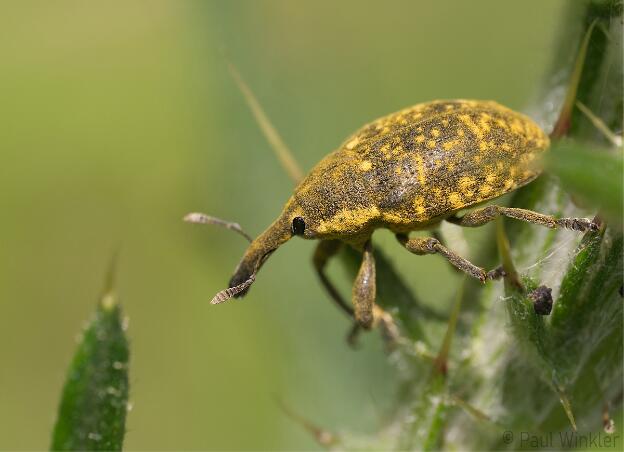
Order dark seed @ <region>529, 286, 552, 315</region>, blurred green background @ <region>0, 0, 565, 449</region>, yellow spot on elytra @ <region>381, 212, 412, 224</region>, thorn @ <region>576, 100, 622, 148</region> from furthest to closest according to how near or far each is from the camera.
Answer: blurred green background @ <region>0, 0, 565, 449</region>, yellow spot on elytra @ <region>381, 212, 412, 224</region>, thorn @ <region>576, 100, 622, 148</region>, dark seed @ <region>529, 286, 552, 315</region>

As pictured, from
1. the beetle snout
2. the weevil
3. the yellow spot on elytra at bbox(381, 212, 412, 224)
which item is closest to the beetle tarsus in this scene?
the weevil

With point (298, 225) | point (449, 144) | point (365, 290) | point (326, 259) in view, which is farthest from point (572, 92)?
point (326, 259)

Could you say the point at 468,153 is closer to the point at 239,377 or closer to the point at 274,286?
the point at 274,286

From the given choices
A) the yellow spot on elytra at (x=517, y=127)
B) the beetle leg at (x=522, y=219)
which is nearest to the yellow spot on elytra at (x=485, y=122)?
the yellow spot on elytra at (x=517, y=127)

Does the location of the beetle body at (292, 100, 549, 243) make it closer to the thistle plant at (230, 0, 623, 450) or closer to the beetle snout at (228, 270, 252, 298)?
the thistle plant at (230, 0, 623, 450)

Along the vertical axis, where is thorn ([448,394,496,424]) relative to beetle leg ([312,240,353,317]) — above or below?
below

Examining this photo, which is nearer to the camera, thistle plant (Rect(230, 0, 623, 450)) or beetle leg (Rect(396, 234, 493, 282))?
thistle plant (Rect(230, 0, 623, 450))
